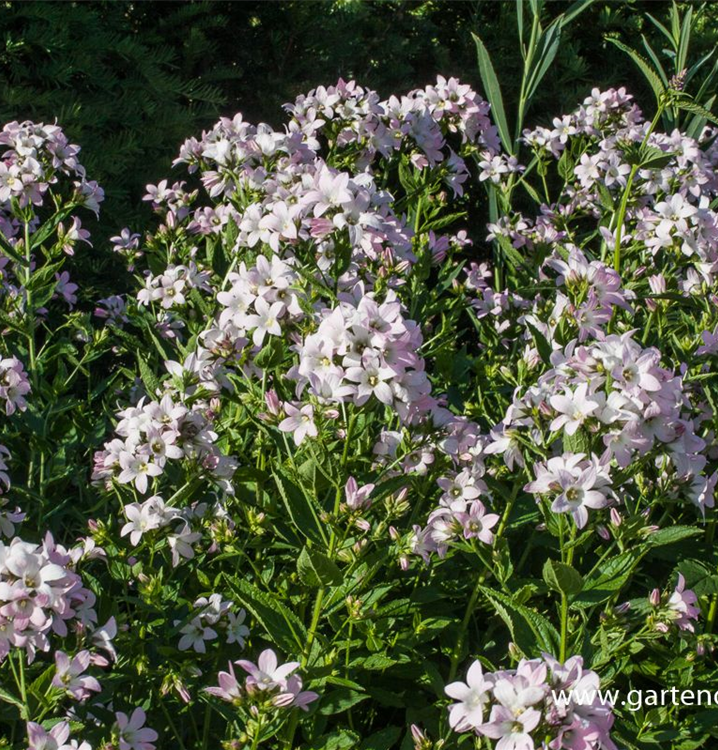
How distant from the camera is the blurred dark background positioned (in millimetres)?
4570

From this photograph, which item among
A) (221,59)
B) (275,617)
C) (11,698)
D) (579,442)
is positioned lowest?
(275,617)

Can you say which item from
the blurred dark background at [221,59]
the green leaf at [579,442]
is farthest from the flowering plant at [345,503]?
the blurred dark background at [221,59]

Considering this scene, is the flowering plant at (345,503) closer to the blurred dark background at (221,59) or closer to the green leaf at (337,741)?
the green leaf at (337,741)

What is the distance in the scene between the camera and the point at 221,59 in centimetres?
557

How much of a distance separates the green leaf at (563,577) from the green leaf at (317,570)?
1.34 feet

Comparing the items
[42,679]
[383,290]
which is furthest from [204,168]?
[42,679]

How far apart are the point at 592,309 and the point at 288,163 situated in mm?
1024

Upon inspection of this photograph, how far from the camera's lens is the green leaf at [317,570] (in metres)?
1.87

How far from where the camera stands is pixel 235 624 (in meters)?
2.21

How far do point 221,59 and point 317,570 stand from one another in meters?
4.35

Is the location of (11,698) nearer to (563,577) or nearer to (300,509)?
(300,509)

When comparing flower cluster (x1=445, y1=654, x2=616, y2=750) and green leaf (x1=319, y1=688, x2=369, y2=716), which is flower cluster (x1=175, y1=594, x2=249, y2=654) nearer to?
green leaf (x1=319, y1=688, x2=369, y2=716)

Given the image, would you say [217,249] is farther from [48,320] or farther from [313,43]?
[313,43]

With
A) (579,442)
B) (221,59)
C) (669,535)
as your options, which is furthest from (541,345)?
(221,59)
